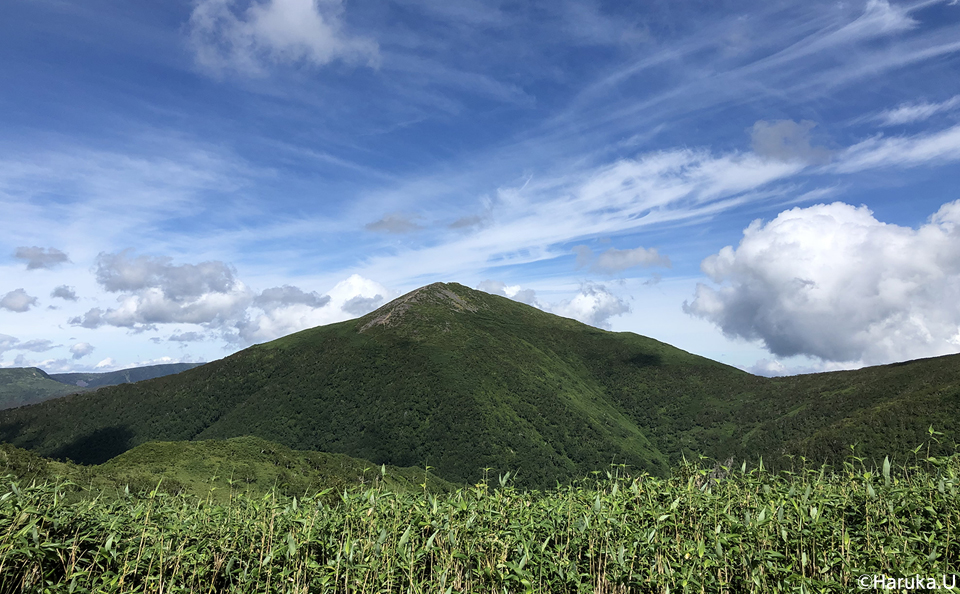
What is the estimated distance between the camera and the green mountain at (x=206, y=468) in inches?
859

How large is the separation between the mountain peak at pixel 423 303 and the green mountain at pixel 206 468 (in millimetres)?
98100

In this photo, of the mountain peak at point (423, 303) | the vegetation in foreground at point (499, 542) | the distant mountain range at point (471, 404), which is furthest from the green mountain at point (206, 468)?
the mountain peak at point (423, 303)

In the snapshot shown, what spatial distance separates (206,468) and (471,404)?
72905 mm

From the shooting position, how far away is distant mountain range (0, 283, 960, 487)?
8888 centimetres

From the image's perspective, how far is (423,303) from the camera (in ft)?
524

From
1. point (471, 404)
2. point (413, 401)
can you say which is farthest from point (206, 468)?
point (413, 401)

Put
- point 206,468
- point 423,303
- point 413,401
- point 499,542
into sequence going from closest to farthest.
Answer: point 499,542
point 206,468
point 413,401
point 423,303

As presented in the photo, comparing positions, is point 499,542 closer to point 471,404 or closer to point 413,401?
point 471,404

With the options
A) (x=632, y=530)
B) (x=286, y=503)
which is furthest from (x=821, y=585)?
(x=286, y=503)

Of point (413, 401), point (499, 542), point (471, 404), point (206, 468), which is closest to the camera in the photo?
point (499, 542)

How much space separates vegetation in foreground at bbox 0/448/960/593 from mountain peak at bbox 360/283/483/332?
14129 centimetres

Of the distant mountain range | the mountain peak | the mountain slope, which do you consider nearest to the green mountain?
the mountain slope

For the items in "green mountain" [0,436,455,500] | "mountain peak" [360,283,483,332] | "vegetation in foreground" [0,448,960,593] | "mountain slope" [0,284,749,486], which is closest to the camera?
"vegetation in foreground" [0,448,960,593]

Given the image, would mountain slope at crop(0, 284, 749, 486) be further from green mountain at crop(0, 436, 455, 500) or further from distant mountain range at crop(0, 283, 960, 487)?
green mountain at crop(0, 436, 455, 500)
